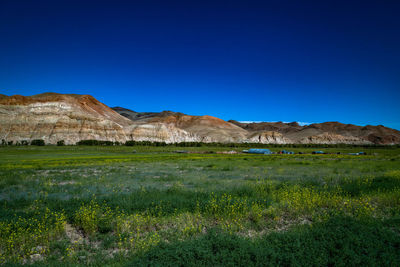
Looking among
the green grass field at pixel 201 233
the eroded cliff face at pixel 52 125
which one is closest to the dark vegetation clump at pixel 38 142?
the eroded cliff face at pixel 52 125

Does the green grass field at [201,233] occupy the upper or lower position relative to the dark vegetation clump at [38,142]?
lower

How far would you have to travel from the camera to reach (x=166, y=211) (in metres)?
10.2

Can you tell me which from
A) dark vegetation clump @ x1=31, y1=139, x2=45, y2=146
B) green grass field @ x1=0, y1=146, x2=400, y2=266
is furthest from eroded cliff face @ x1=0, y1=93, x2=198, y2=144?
green grass field @ x1=0, y1=146, x2=400, y2=266

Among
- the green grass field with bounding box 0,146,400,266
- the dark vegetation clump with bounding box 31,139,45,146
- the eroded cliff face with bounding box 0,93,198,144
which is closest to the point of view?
the green grass field with bounding box 0,146,400,266

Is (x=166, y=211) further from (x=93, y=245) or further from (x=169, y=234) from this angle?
(x=93, y=245)

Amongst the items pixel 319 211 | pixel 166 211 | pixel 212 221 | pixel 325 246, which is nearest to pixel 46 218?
pixel 166 211

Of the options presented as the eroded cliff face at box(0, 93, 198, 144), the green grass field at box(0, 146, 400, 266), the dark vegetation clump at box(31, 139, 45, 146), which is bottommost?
the green grass field at box(0, 146, 400, 266)

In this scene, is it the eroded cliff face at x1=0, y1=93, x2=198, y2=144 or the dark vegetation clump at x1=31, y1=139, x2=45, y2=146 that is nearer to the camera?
the dark vegetation clump at x1=31, y1=139, x2=45, y2=146

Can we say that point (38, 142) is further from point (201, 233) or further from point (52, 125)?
point (201, 233)

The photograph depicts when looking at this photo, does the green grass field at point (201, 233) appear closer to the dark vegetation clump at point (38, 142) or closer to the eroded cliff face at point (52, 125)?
the dark vegetation clump at point (38, 142)

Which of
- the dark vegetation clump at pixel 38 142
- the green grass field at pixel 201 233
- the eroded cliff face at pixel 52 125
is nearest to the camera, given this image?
the green grass field at pixel 201 233

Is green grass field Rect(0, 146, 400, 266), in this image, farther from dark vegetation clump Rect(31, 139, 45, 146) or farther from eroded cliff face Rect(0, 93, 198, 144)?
eroded cliff face Rect(0, 93, 198, 144)

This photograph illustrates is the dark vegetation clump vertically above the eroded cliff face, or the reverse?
the eroded cliff face

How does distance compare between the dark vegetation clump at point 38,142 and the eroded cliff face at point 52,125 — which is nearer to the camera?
the dark vegetation clump at point 38,142
